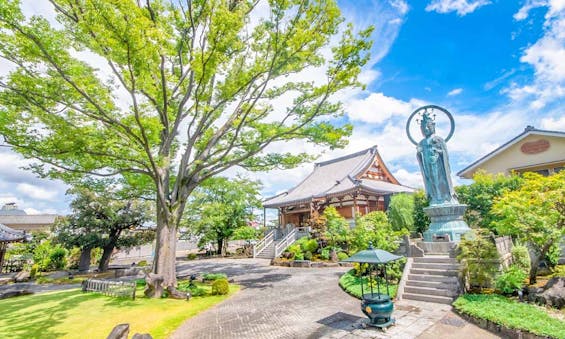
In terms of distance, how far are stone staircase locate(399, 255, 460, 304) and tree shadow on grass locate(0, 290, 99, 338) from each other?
11.3m

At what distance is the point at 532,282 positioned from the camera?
29.0ft

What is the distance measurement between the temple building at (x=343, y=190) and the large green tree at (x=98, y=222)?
1450 centimetres

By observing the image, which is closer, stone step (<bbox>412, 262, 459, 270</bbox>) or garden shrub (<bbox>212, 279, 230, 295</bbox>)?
stone step (<bbox>412, 262, 459, 270</bbox>)

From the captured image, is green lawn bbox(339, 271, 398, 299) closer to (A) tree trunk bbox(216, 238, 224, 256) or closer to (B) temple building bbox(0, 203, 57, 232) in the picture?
(A) tree trunk bbox(216, 238, 224, 256)

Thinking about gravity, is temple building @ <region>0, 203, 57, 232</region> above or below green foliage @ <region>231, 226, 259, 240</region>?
above

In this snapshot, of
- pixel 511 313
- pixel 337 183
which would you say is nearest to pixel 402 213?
pixel 337 183

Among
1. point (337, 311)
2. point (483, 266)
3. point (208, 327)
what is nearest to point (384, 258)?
point (337, 311)

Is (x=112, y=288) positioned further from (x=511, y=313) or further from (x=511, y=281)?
(x=511, y=281)

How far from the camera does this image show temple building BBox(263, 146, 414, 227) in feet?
81.1

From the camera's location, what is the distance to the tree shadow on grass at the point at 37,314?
25.1ft

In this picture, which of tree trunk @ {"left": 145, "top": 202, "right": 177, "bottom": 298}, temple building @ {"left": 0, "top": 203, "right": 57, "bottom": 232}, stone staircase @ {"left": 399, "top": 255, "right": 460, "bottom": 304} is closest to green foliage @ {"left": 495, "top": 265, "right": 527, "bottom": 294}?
stone staircase @ {"left": 399, "top": 255, "right": 460, "bottom": 304}

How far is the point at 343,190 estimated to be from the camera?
23906mm

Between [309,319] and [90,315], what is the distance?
24.1 feet

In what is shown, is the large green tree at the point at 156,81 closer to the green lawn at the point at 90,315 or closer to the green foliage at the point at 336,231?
the green lawn at the point at 90,315
